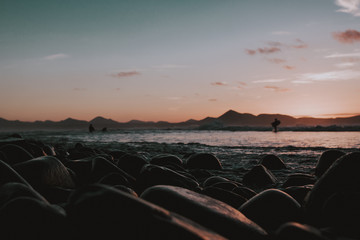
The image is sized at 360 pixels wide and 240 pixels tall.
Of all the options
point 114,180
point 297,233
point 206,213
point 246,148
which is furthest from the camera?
point 246,148

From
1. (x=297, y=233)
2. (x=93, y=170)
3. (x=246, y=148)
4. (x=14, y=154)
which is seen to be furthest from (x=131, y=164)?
(x=246, y=148)

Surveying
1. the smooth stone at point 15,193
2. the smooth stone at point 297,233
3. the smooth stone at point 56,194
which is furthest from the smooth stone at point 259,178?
the smooth stone at point 15,193

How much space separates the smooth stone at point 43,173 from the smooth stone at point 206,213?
1.61 meters

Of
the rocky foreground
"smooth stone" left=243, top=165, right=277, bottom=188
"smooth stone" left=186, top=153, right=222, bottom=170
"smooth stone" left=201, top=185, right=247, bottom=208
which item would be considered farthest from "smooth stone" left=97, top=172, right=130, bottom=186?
"smooth stone" left=186, top=153, right=222, bottom=170

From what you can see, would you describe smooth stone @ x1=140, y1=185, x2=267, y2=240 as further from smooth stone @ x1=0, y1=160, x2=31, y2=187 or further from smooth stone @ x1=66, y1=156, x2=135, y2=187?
smooth stone @ x1=66, y1=156, x2=135, y2=187

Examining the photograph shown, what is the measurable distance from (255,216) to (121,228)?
1.60m

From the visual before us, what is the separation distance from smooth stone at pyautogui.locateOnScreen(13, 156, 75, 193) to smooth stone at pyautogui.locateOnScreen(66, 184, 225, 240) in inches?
77.9

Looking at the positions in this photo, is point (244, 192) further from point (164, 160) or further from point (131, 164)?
point (164, 160)

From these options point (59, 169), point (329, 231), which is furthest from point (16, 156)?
point (329, 231)

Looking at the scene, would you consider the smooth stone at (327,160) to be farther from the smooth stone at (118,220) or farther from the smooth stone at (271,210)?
the smooth stone at (118,220)

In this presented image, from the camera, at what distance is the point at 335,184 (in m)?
2.41

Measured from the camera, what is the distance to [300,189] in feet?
10.6

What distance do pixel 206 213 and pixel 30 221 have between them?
1.06 m

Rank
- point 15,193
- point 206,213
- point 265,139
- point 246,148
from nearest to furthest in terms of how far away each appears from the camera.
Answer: point 206,213 < point 15,193 < point 246,148 < point 265,139
